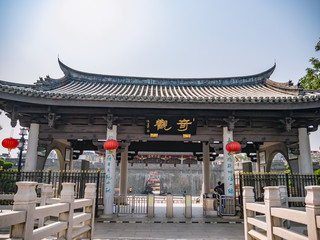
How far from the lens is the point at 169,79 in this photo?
14164 mm

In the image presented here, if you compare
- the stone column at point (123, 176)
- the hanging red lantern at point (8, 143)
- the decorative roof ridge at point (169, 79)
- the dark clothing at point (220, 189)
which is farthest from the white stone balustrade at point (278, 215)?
the stone column at point (123, 176)

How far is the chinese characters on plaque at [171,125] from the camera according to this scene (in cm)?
986

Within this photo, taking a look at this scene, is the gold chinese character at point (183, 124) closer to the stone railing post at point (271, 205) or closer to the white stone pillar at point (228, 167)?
the white stone pillar at point (228, 167)

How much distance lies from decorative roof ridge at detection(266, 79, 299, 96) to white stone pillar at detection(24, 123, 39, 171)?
1082 cm

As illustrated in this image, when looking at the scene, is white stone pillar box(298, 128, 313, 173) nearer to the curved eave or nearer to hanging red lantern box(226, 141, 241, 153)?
the curved eave

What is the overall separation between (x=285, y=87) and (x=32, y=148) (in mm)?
11121

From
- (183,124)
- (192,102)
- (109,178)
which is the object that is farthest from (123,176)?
(192,102)

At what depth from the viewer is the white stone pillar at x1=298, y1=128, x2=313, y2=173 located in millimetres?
9849

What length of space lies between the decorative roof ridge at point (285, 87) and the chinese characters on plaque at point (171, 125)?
14.3 feet

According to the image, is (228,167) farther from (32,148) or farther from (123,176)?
(32,148)

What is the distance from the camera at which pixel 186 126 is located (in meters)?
9.95

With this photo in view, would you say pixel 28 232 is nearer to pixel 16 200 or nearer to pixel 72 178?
pixel 16 200

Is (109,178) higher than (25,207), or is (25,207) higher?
(109,178)

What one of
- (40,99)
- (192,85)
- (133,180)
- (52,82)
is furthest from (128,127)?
(133,180)
